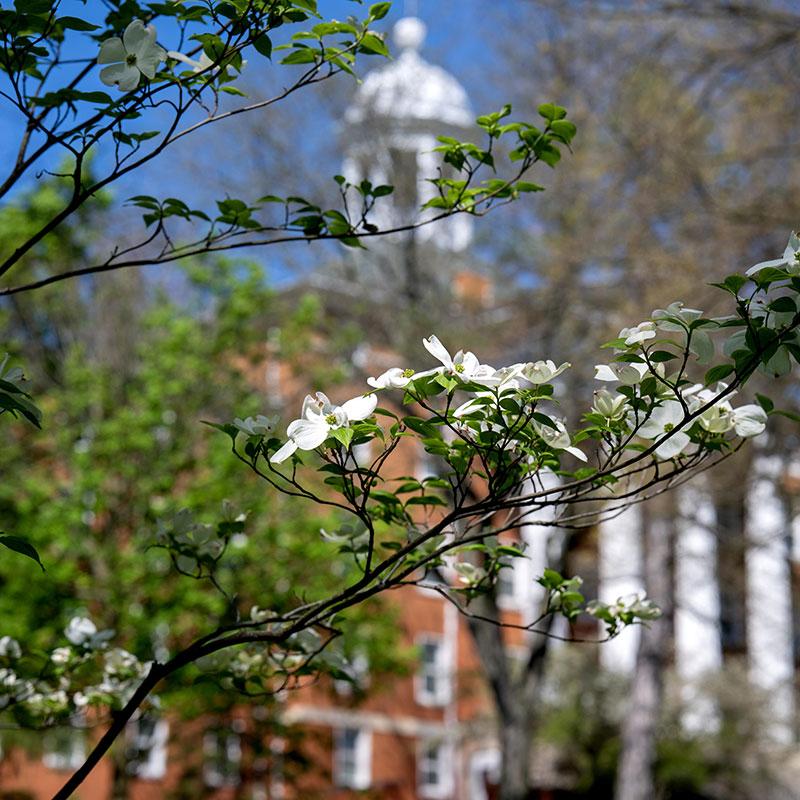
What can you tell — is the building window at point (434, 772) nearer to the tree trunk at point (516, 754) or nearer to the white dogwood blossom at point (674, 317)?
the tree trunk at point (516, 754)

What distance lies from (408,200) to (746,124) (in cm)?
312

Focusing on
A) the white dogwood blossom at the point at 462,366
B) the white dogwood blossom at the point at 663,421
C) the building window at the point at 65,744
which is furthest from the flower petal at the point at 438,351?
the building window at the point at 65,744

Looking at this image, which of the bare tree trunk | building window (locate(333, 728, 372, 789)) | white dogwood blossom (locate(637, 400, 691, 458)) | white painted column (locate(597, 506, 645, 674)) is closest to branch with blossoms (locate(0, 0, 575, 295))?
white dogwood blossom (locate(637, 400, 691, 458))

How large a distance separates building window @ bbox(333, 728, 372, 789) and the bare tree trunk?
24.2 ft

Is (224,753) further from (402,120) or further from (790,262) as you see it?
(790,262)

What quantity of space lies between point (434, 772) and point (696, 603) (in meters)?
5.34

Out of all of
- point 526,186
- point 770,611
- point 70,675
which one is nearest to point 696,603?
point 770,611

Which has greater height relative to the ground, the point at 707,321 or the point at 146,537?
the point at 146,537

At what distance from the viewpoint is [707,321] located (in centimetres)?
182

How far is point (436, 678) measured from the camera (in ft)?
67.8

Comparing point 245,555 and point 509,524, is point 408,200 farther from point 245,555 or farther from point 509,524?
point 509,524

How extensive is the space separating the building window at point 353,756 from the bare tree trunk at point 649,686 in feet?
24.2

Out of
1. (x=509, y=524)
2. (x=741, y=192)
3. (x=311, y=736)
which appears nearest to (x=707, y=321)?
(x=509, y=524)

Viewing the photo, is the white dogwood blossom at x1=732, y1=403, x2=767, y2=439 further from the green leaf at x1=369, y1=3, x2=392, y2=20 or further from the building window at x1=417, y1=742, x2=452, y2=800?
the building window at x1=417, y1=742, x2=452, y2=800
